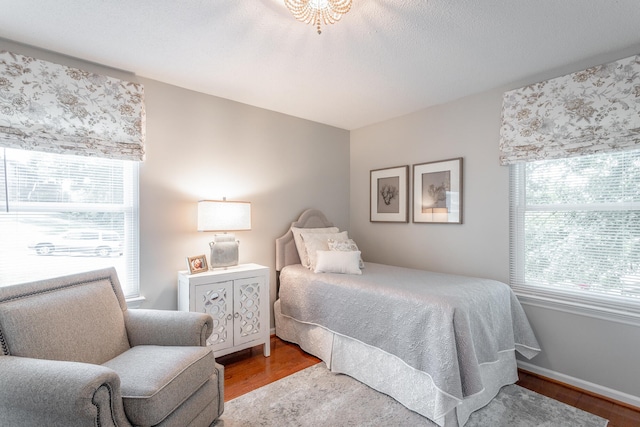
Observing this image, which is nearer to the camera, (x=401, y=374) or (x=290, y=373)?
(x=401, y=374)

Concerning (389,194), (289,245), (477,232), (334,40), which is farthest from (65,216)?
(477,232)

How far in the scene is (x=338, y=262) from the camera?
2875 millimetres

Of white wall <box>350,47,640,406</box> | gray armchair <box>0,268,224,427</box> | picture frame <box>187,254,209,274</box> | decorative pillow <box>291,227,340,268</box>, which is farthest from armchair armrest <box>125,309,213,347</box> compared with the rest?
white wall <box>350,47,640,406</box>

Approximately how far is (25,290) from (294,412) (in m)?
1.68

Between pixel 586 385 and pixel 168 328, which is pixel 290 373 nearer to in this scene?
pixel 168 328

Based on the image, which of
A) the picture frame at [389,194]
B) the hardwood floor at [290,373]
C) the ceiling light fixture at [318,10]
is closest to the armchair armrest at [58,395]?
the hardwood floor at [290,373]

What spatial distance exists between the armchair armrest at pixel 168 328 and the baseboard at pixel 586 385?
254cm

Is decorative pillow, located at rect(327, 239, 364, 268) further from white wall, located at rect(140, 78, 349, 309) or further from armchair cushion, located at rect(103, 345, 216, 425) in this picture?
armchair cushion, located at rect(103, 345, 216, 425)

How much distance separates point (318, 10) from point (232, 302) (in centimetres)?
220

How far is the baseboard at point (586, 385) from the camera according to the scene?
2.11 meters

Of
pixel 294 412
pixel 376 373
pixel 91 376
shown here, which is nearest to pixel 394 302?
pixel 376 373

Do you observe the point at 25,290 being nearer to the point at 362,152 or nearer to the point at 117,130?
the point at 117,130

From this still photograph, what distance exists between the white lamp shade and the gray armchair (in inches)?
29.8

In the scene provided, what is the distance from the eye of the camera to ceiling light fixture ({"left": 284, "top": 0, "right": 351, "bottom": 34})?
1.59 metres
